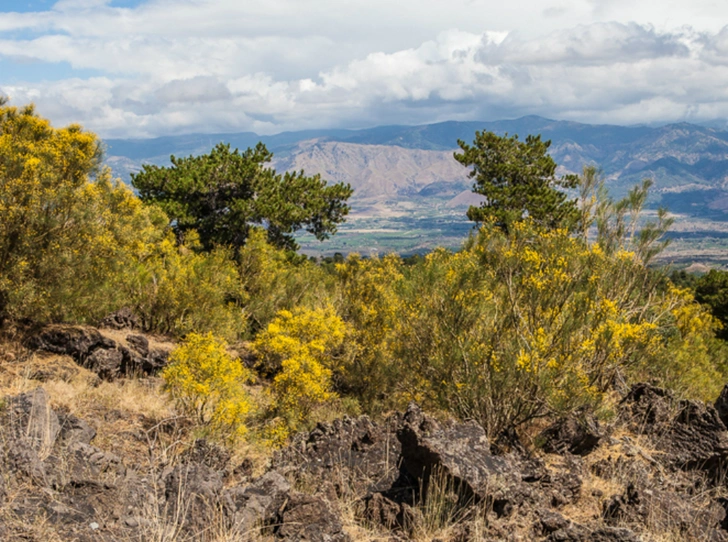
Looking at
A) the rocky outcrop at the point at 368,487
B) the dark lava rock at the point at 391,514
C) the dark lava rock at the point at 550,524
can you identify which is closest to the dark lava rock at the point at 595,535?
the rocky outcrop at the point at 368,487

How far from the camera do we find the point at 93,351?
12.5 meters

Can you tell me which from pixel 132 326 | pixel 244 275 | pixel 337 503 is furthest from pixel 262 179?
pixel 337 503

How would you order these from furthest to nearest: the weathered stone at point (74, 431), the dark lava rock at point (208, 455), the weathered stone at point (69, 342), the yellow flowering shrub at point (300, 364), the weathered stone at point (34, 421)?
the weathered stone at point (69, 342) → the yellow flowering shrub at point (300, 364) → the dark lava rock at point (208, 455) → the weathered stone at point (74, 431) → the weathered stone at point (34, 421)

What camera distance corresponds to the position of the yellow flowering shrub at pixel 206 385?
9.28 m

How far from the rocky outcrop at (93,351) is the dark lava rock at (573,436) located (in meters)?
8.97

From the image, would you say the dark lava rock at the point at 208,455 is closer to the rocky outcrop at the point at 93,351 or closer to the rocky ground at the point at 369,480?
the rocky ground at the point at 369,480

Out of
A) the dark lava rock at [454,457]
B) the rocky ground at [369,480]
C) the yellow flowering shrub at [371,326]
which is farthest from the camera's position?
the yellow flowering shrub at [371,326]

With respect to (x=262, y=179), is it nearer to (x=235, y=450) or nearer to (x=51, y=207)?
(x=51, y=207)

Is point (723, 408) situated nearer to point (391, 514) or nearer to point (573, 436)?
point (573, 436)

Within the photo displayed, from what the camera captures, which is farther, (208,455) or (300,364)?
(300,364)

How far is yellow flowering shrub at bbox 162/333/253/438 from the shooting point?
30.5 ft

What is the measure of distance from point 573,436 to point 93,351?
1003 centimetres

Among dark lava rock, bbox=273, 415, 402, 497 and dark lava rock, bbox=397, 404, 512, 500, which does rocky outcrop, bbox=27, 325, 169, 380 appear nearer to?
dark lava rock, bbox=273, 415, 402, 497

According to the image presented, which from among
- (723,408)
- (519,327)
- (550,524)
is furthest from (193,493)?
(723,408)
